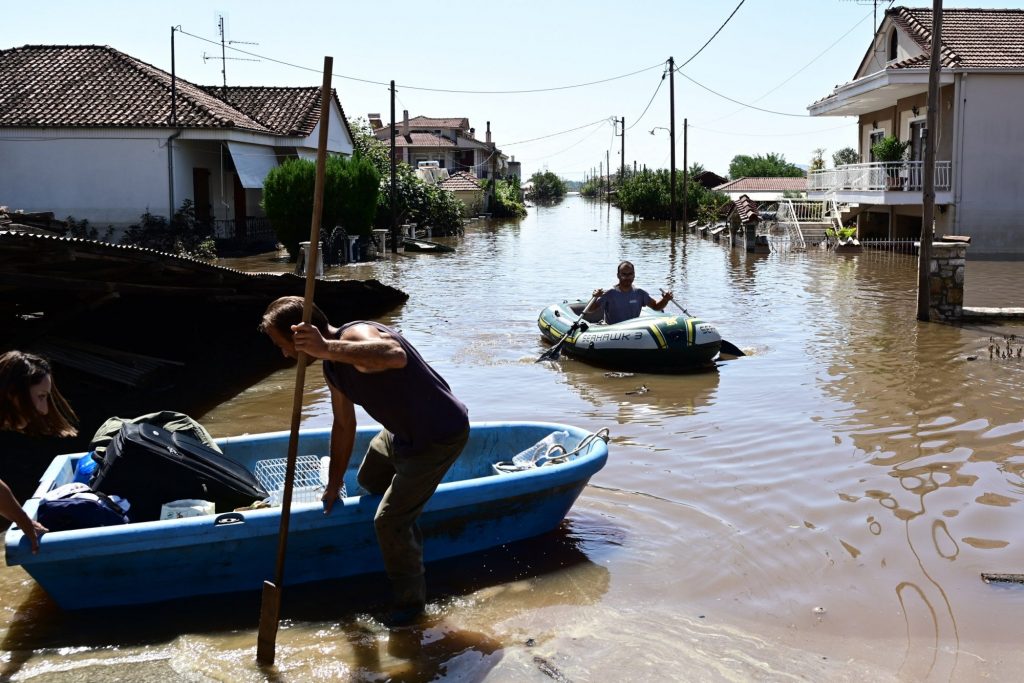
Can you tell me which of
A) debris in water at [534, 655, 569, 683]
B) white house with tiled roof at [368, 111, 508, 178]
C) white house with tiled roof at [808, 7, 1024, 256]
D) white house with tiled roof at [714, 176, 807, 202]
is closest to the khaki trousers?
debris in water at [534, 655, 569, 683]

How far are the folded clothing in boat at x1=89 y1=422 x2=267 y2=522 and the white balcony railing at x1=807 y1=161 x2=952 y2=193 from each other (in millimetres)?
22387

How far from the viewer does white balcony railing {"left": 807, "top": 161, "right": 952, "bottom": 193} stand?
26.9 meters

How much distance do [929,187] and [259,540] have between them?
13.4 metres

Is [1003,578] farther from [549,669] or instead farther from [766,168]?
[766,168]

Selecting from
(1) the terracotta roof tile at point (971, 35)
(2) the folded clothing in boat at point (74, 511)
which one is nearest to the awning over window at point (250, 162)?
(1) the terracotta roof tile at point (971, 35)

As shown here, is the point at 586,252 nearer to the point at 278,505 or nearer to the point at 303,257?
the point at 303,257

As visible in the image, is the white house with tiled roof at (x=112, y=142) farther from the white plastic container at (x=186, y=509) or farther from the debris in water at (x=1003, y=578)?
the debris in water at (x=1003, y=578)

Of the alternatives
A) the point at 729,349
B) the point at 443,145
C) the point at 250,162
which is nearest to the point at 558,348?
the point at 729,349

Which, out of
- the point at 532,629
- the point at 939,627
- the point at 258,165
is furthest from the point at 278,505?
the point at 258,165

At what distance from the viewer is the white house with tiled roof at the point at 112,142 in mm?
28672

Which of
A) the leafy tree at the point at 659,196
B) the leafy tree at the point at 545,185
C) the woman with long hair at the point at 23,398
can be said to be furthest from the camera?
the leafy tree at the point at 545,185

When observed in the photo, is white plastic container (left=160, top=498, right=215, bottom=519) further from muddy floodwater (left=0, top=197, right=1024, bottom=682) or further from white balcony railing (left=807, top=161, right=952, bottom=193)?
white balcony railing (left=807, top=161, right=952, bottom=193)

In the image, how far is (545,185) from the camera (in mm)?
117562

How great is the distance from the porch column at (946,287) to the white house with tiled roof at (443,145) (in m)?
61.6
